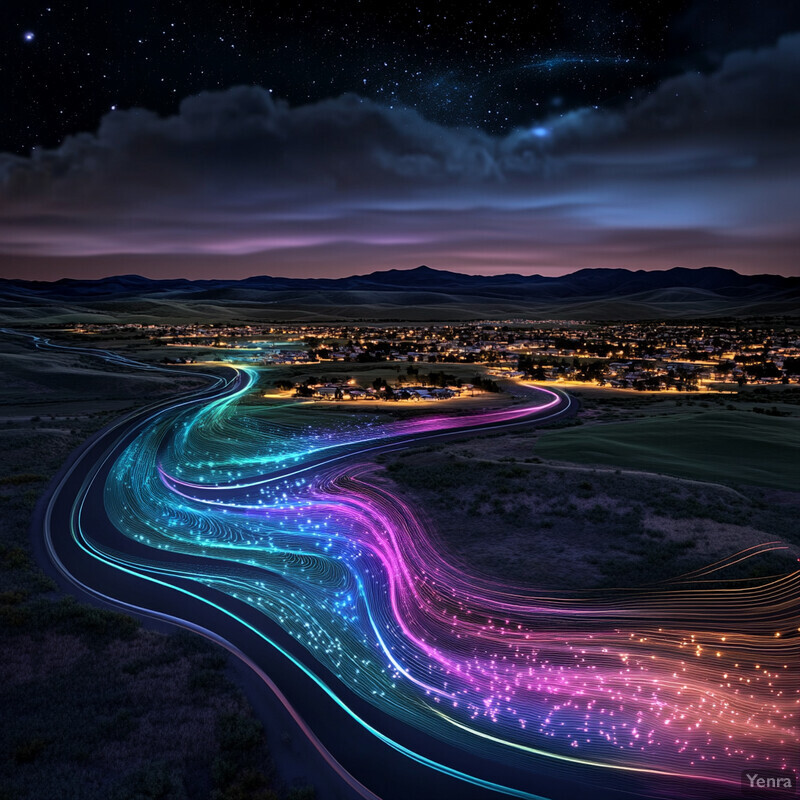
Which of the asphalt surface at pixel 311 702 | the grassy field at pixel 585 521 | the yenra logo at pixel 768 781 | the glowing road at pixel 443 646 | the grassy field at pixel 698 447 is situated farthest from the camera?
the grassy field at pixel 698 447

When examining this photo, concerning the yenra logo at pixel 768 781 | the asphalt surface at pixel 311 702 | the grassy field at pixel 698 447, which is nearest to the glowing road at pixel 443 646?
the asphalt surface at pixel 311 702

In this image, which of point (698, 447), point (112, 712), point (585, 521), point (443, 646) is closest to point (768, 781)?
point (443, 646)

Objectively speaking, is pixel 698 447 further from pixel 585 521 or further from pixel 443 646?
pixel 443 646

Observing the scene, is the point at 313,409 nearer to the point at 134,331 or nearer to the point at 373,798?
the point at 373,798

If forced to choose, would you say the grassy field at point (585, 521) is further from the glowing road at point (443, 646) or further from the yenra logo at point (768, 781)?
the yenra logo at point (768, 781)

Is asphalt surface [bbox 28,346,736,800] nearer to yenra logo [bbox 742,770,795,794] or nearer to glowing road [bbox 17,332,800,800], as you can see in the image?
glowing road [bbox 17,332,800,800]

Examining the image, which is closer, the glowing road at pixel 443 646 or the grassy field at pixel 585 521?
the glowing road at pixel 443 646

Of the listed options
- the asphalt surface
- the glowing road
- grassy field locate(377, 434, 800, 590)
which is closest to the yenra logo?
the glowing road
